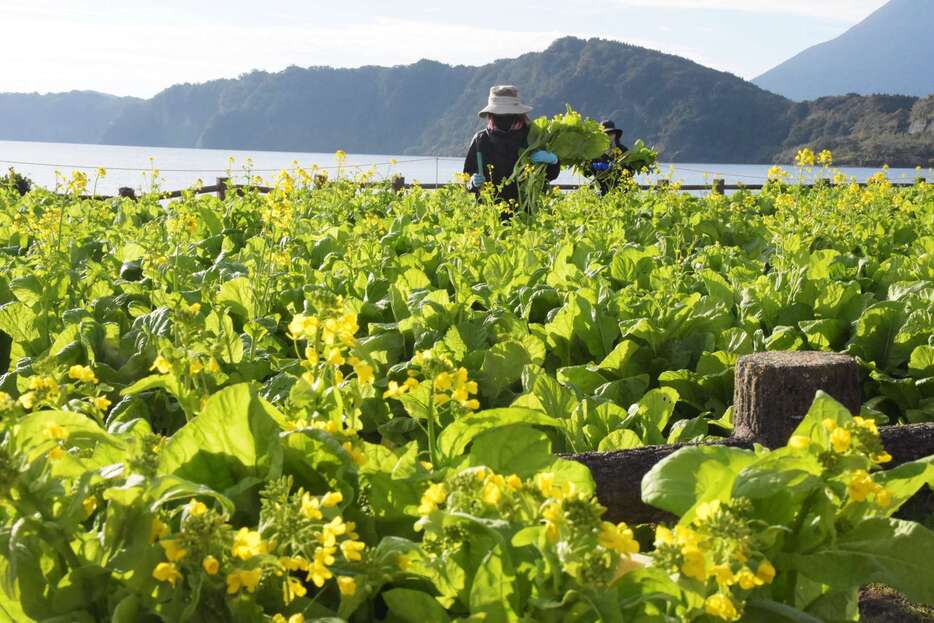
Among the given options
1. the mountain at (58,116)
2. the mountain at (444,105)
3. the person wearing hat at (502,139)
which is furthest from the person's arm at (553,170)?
the mountain at (58,116)

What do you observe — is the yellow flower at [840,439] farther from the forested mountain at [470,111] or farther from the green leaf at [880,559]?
the forested mountain at [470,111]

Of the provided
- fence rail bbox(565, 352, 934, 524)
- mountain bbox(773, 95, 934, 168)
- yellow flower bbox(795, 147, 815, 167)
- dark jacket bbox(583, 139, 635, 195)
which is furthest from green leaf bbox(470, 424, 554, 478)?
mountain bbox(773, 95, 934, 168)

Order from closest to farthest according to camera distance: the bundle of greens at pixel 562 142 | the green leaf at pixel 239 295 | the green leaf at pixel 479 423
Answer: the green leaf at pixel 479 423 → the green leaf at pixel 239 295 → the bundle of greens at pixel 562 142

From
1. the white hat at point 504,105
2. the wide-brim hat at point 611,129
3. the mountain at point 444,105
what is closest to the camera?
the white hat at point 504,105

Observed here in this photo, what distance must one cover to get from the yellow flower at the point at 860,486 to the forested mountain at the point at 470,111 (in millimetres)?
28382

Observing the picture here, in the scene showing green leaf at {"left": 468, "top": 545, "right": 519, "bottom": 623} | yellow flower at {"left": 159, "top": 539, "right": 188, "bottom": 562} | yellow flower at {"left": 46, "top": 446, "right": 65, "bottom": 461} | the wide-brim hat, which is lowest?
green leaf at {"left": 468, "top": 545, "right": 519, "bottom": 623}

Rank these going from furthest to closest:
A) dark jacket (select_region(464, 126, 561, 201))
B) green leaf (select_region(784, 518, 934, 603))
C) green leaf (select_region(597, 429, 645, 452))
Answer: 1. dark jacket (select_region(464, 126, 561, 201))
2. green leaf (select_region(597, 429, 645, 452))
3. green leaf (select_region(784, 518, 934, 603))

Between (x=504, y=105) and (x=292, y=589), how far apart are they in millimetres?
7392

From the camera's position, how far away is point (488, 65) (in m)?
122

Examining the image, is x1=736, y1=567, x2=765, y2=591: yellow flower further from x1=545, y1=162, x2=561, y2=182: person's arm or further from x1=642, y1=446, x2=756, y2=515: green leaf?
x1=545, y1=162, x2=561, y2=182: person's arm

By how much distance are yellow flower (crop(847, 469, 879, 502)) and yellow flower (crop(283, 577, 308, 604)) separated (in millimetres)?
719

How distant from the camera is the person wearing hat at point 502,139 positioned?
27.0 feet

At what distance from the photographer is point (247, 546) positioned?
1.09 metres

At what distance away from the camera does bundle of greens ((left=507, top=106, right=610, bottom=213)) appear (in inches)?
319
